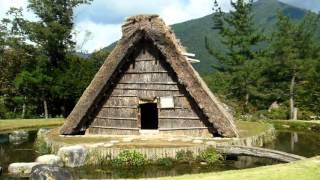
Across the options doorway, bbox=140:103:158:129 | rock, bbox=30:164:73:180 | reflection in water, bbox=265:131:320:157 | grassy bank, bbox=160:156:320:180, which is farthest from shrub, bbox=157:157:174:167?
doorway, bbox=140:103:158:129

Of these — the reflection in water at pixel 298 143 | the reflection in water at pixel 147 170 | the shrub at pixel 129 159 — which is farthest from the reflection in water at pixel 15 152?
the reflection in water at pixel 298 143

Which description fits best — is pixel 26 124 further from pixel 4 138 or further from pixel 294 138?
pixel 294 138

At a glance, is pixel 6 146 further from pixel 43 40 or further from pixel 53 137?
pixel 43 40

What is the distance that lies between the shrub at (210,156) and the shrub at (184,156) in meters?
0.29

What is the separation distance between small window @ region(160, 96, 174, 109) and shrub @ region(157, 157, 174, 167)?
4251 millimetres

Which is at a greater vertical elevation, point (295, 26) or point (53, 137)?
point (295, 26)

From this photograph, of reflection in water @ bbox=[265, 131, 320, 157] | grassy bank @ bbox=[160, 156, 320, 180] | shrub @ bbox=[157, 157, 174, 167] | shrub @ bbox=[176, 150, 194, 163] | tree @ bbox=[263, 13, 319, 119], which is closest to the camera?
grassy bank @ bbox=[160, 156, 320, 180]

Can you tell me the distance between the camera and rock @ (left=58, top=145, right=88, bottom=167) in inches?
663

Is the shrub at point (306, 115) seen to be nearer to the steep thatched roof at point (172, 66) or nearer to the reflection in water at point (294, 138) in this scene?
the reflection in water at point (294, 138)

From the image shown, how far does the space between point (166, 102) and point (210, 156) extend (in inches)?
170

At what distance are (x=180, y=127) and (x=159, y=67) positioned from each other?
2681mm

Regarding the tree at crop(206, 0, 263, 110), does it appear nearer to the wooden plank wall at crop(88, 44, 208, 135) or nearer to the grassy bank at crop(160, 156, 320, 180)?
the wooden plank wall at crop(88, 44, 208, 135)

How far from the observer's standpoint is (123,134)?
70.8 ft

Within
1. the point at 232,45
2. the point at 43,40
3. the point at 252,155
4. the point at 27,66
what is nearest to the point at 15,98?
the point at 27,66
